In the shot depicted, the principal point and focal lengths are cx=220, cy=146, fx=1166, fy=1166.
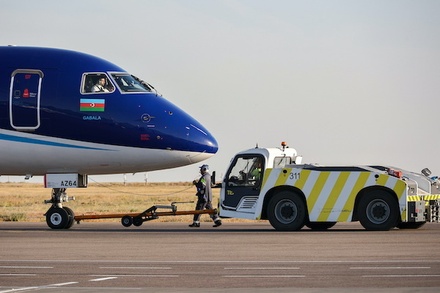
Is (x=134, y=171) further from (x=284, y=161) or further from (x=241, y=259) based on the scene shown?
(x=241, y=259)

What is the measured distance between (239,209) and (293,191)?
64.6 inches

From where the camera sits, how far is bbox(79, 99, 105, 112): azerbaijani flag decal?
31625mm

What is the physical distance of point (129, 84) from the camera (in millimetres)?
32281

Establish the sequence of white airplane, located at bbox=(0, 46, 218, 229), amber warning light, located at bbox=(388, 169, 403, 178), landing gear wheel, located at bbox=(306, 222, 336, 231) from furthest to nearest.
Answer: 1. landing gear wheel, located at bbox=(306, 222, 336, 231)
2. white airplane, located at bbox=(0, 46, 218, 229)
3. amber warning light, located at bbox=(388, 169, 403, 178)

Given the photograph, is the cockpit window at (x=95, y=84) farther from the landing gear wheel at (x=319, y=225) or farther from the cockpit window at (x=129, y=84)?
the landing gear wheel at (x=319, y=225)

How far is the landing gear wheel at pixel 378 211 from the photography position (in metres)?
30.0

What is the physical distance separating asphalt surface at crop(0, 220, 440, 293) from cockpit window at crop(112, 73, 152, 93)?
14.2 feet

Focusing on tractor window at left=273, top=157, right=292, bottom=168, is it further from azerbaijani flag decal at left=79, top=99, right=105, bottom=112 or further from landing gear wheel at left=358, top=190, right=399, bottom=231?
azerbaijani flag decal at left=79, top=99, right=105, bottom=112

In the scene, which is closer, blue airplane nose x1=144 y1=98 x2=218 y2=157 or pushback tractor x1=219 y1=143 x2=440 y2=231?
pushback tractor x1=219 y1=143 x2=440 y2=231

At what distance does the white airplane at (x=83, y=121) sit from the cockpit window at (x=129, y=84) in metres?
0.03

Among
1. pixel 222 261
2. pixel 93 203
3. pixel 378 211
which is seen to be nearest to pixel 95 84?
pixel 378 211

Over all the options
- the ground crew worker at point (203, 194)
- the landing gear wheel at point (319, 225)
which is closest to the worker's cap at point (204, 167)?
the ground crew worker at point (203, 194)

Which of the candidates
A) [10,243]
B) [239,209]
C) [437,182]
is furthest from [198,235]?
[437,182]

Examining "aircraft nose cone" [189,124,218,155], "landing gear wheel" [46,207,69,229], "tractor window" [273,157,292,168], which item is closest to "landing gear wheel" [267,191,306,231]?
"tractor window" [273,157,292,168]
